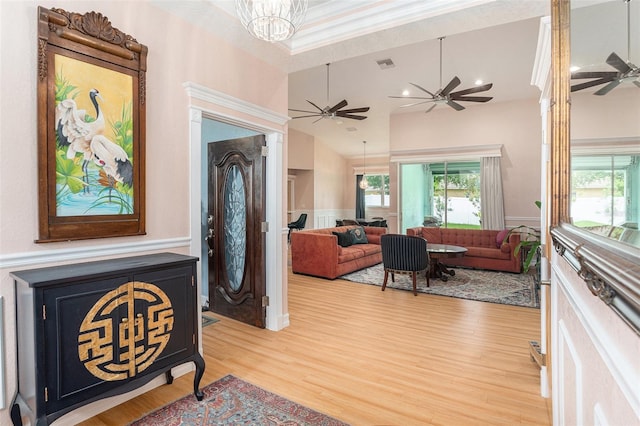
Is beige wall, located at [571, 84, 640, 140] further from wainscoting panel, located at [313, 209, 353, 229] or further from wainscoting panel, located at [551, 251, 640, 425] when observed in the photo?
wainscoting panel, located at [313, 209, 353, 229]

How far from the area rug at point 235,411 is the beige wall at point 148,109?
0.84 meters

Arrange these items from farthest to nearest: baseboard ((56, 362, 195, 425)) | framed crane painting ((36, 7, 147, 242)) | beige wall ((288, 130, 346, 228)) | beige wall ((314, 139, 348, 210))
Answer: beige wall ((314, 139, 348, 210)) < beige wall ((288, 130, 346, 228)) < baseboard ((56, 362, 195, 425)) < framed crane painting ((36, 7, 147, 242))

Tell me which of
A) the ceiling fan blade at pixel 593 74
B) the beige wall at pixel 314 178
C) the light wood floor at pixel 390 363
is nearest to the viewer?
the ceiling fan blade at pixel 593 74

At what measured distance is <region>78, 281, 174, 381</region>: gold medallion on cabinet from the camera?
1819 millimetres

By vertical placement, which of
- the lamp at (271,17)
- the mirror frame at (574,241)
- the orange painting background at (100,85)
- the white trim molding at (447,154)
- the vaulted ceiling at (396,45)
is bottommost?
the mirror frame at (574,241)

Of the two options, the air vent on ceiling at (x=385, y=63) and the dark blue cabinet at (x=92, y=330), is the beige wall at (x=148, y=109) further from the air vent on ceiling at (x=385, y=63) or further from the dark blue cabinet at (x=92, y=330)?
the air vent on ceiling at (x=385, y=63)

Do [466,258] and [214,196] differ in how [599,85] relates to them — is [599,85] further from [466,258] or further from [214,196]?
[466,258]

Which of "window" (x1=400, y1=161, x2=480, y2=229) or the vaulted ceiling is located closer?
the vaulted ceiling

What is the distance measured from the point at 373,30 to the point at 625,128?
A: 2605mm

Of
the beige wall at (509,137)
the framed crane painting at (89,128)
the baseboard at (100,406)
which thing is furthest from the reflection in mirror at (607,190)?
the beige wall at (509,137)

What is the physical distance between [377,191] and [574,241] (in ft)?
41.5

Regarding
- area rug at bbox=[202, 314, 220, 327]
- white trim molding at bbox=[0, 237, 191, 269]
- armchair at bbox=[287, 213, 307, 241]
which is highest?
white trim molding at bbox=[0, 237, 191, 269]

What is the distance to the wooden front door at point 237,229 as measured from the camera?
145 inches

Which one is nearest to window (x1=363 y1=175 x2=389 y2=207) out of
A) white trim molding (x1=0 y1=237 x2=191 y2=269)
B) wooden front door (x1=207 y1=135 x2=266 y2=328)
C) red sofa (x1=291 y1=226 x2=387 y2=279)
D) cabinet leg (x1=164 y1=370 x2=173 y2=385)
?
red sofa (x1=291 y1=226 x2=387 y2=279)
